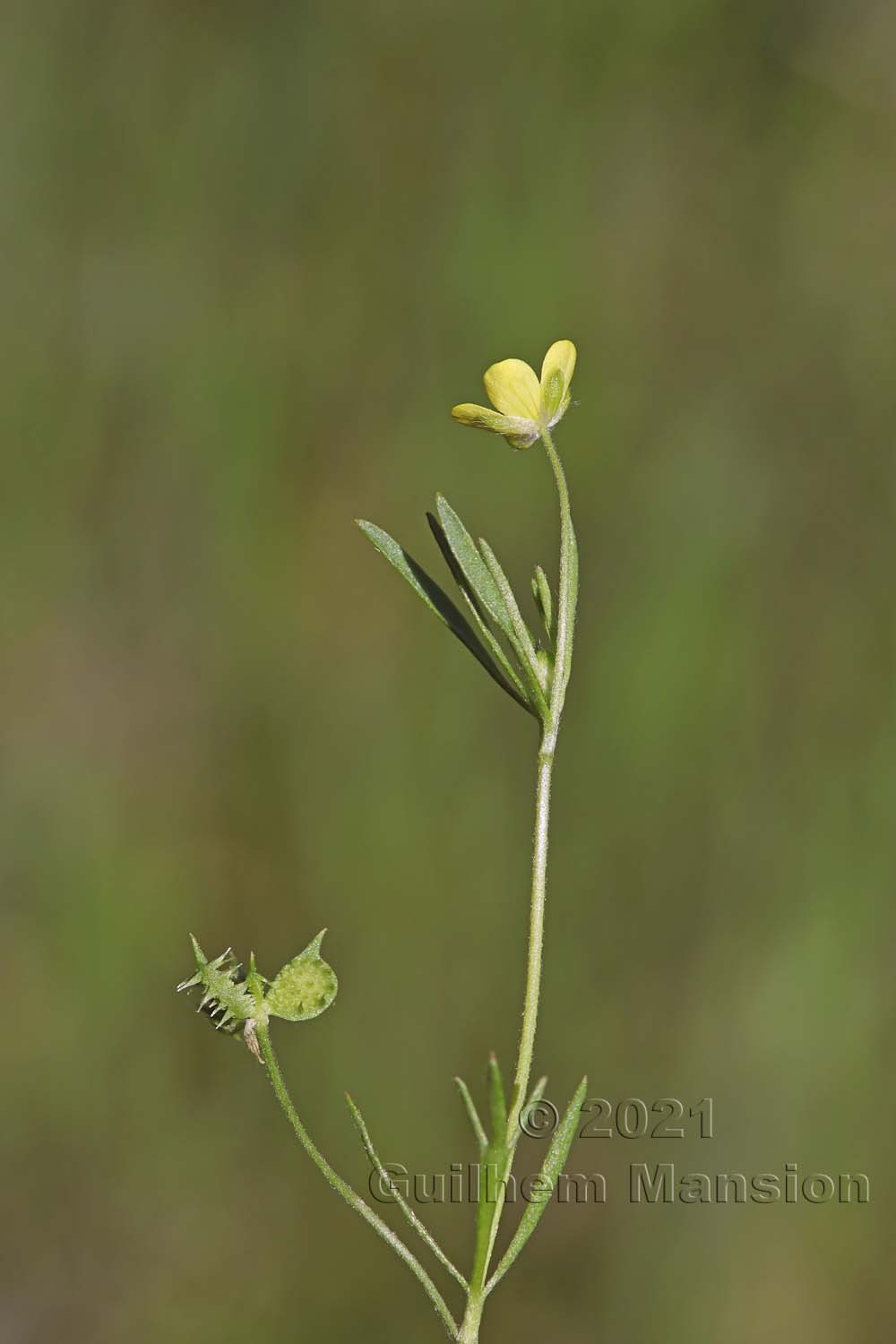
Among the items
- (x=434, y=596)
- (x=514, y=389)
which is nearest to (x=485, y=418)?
(x=514, y=389)

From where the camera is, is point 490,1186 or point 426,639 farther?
point 426,639

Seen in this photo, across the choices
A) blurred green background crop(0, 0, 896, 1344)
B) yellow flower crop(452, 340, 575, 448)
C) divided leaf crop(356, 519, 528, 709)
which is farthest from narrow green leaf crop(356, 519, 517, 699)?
blurred green background crop(0, 0, 896, 1344)

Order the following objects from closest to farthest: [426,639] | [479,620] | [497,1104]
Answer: [497,1104], [479,620], [426,639]

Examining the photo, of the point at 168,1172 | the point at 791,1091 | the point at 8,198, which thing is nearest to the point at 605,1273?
the point at 791,1091

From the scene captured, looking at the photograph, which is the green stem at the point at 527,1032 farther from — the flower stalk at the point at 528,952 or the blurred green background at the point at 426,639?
the blurred green background at the point at 426,639

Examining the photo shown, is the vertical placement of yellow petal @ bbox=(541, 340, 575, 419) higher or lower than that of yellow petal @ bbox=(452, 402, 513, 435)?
higher

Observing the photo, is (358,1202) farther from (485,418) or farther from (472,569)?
(485,418)

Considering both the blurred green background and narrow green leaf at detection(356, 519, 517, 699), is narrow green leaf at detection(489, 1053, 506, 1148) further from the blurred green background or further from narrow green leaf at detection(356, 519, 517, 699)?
the blurred green background

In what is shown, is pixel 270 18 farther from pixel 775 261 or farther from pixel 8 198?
pixel 775 261
